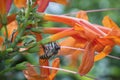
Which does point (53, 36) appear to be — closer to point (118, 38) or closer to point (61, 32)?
point (61, 32)

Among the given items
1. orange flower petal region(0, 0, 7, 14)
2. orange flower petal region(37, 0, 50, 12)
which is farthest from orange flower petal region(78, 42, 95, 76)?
orange flower petal region(0, 0, 7, 14)

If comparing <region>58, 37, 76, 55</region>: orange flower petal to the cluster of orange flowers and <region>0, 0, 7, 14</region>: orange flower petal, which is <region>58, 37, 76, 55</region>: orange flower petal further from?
<region>0, 0, 7, 14</region>: orange flower petal

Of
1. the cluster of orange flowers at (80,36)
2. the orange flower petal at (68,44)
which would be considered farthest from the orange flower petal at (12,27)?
the orange flower petal at (68,44)

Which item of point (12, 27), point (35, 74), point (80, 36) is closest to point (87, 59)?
point (80, 36)

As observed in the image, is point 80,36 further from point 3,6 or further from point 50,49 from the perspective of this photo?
point 3,6

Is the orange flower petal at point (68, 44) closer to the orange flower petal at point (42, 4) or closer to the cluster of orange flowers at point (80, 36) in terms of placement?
the cluster of orange flowers at point (80, 36)

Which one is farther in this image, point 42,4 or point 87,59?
point 42,4
